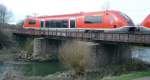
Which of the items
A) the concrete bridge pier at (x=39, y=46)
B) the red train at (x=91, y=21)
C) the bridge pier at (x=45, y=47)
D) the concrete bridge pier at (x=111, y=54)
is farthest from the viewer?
the concrete bridge pier at (x=39, y=46)

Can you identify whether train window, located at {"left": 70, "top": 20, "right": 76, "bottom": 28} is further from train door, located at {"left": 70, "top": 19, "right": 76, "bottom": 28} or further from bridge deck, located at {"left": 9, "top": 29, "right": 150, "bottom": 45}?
A: bridge deck, located at {"left": 9, "top": 29, "right": 150, "bottom": 45}

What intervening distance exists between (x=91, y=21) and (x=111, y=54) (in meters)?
4.98

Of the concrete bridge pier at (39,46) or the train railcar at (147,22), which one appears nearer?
the train railcar at (147,22)

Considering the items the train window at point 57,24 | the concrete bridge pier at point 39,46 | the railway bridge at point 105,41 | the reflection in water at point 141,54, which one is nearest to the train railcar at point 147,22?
the railway bridge at point 105,41

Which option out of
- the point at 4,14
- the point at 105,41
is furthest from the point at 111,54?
the point at 4,14

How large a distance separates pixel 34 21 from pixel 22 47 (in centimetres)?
903

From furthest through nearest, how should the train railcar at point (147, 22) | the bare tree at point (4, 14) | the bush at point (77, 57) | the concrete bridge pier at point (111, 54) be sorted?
the bare tree at point (4, 14), the concrete bridge pier at point (111, 54), the train railcar at point (147, 22), the bush at point (77, 57)

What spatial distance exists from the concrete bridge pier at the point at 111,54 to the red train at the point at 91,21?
2.69 m

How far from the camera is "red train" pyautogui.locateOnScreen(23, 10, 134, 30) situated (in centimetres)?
3991

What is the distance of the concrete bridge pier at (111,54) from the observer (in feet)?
137

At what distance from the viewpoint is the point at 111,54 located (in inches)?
1708

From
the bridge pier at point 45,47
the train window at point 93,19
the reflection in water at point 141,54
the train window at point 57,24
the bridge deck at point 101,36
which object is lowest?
the reflection in water at point 141,54

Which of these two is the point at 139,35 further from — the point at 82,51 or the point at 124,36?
the point at 82,51

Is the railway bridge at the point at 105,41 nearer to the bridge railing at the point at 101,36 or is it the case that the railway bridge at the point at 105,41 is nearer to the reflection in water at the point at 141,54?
the bridge railing at the point at 101,36
